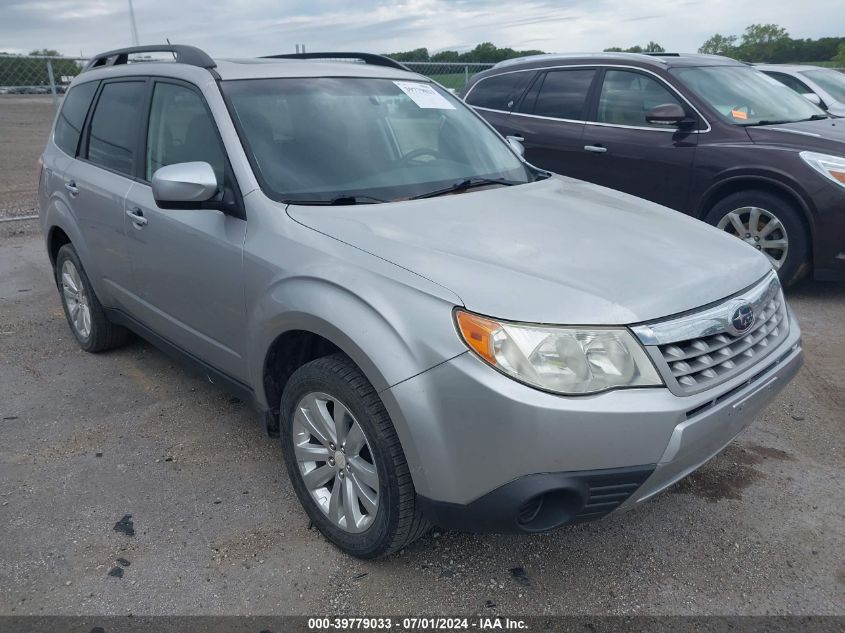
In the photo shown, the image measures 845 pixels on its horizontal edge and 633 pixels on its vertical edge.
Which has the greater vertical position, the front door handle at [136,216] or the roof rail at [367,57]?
the roof rail at [367,57]

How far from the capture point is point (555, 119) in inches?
266

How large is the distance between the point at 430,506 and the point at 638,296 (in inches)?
35.9

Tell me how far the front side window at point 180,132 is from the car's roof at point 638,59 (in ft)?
14.2

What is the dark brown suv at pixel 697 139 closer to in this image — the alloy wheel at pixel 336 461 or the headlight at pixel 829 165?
the headlight at pixel 829 165

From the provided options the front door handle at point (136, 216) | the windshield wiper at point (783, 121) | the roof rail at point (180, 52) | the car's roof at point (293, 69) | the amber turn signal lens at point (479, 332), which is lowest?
the amber turn signal lens at point (479, 332)

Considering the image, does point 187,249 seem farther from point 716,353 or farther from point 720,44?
point 720,44

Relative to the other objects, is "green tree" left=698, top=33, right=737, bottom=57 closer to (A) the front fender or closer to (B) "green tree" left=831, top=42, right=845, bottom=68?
(B) "green tree" left=831, top=42, right=845, bottom=68

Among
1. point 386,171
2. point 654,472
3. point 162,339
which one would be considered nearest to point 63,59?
point 162,339

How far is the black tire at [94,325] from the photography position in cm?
437

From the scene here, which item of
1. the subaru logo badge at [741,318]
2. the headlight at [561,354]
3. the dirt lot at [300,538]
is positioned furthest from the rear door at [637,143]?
the headlight at [561,354]

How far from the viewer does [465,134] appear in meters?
3.68

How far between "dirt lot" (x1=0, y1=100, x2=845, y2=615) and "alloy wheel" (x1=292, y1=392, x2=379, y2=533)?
0.68 ft

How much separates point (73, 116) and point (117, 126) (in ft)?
2.58

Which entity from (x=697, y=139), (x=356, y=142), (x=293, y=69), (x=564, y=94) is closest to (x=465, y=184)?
(x=356, y=142)
